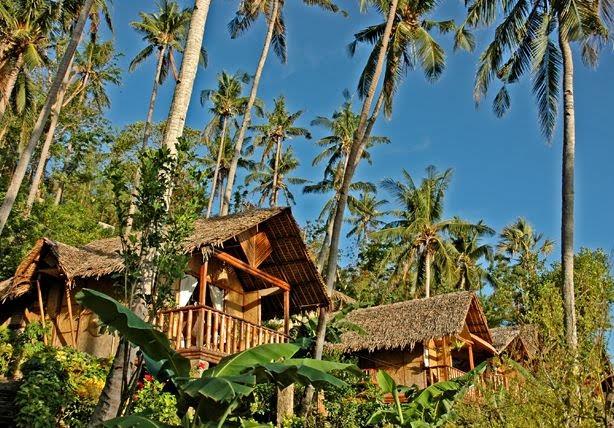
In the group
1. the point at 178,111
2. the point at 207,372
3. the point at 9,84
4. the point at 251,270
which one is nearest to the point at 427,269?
the point at 251,270

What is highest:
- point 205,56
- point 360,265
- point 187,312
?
point 205,56

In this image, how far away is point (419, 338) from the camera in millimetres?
17406

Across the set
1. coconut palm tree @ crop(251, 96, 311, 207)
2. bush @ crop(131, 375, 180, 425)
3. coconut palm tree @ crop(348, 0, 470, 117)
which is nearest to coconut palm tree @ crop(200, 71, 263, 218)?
coconut palm tree @ crop(251, 96, 311, 207)

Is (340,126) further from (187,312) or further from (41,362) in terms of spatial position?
(41,362)

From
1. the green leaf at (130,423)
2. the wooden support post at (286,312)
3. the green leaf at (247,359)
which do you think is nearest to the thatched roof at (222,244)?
the wooden support post at (286,312)

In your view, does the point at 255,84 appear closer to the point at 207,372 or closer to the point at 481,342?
the point at 481,342

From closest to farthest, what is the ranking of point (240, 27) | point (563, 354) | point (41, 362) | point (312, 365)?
point (563, 354) → point (312, 365) → point (41, 362) → point (240, 27)

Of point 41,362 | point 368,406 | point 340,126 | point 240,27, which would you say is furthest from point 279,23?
point 41,362

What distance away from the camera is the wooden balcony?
1128 centimetres

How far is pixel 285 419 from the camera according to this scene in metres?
11.7

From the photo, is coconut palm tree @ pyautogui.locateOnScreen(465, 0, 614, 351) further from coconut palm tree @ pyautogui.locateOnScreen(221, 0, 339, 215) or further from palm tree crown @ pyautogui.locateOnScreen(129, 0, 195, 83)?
palm tree crown @ pyautogui.locateOnScreen(129, 0, 195, 83)

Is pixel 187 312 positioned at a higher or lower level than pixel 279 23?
lower

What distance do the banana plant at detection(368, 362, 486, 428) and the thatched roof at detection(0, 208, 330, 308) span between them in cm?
356

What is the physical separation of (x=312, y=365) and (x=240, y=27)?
16168 mm
